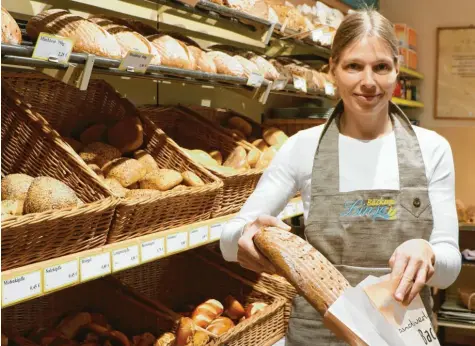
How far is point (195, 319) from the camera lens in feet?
7.85

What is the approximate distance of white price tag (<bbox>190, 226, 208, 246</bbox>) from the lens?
82.2 inches

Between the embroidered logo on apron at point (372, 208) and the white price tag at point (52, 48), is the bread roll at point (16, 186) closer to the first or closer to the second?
the white price tag at point (52, 48)

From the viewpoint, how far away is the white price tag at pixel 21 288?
1408 millimetres

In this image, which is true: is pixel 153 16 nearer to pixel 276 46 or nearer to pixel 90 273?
pixel 276 46

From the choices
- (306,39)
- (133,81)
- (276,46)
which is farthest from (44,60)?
(276,46)

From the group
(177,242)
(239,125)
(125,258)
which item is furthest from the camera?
(239,125)

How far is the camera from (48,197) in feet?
5.22

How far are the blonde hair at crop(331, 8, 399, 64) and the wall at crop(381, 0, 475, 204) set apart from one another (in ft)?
14.6

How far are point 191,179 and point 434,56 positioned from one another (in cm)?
436

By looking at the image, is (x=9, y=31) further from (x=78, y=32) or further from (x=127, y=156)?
(x=127, y=156)

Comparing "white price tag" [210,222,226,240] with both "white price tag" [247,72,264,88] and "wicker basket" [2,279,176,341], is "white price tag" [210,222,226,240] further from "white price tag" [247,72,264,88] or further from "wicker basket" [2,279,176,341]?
"white price tag" [247,72,264,88]

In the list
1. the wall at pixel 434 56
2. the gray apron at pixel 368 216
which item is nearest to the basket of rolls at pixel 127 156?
the gray apron at pixel 368 216

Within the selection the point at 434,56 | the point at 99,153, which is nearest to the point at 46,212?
the point at 99,153

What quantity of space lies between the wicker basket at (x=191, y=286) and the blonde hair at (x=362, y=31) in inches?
50.6
